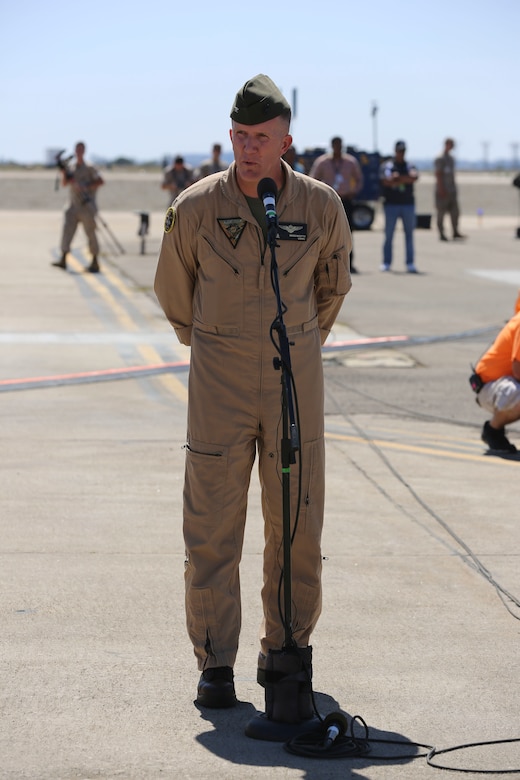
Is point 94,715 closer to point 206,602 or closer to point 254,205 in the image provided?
point 206,602

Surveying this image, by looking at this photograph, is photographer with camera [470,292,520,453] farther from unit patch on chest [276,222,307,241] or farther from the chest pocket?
the chest pocket

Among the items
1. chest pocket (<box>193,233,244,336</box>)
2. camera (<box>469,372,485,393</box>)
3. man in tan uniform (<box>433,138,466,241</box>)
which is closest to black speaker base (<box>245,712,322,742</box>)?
chest pocket (<box>193,233,244,336</box>)

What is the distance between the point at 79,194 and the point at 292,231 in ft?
53.4

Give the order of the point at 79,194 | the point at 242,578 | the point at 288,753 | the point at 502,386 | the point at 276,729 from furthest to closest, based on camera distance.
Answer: the point at 79,194 → the point at 502,386 → the point at 242,578 → the point at 276,729 → the point at 288,753

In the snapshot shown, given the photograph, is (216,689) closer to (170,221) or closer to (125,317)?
(170,221)

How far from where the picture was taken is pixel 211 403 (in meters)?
4.16

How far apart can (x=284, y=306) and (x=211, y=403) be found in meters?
0.39

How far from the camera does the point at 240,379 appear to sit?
4.12 m

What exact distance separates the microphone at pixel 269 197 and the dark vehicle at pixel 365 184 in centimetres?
2850

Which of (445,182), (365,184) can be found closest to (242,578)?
(445,182)

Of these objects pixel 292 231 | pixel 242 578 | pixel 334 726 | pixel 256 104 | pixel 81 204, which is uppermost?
pixel 256 104

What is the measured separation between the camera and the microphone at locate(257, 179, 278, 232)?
389cm

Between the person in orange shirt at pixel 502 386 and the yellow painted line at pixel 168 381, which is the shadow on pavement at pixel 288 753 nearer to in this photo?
the person in orange shirt at pixel 502 386

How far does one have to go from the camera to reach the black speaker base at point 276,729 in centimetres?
397
